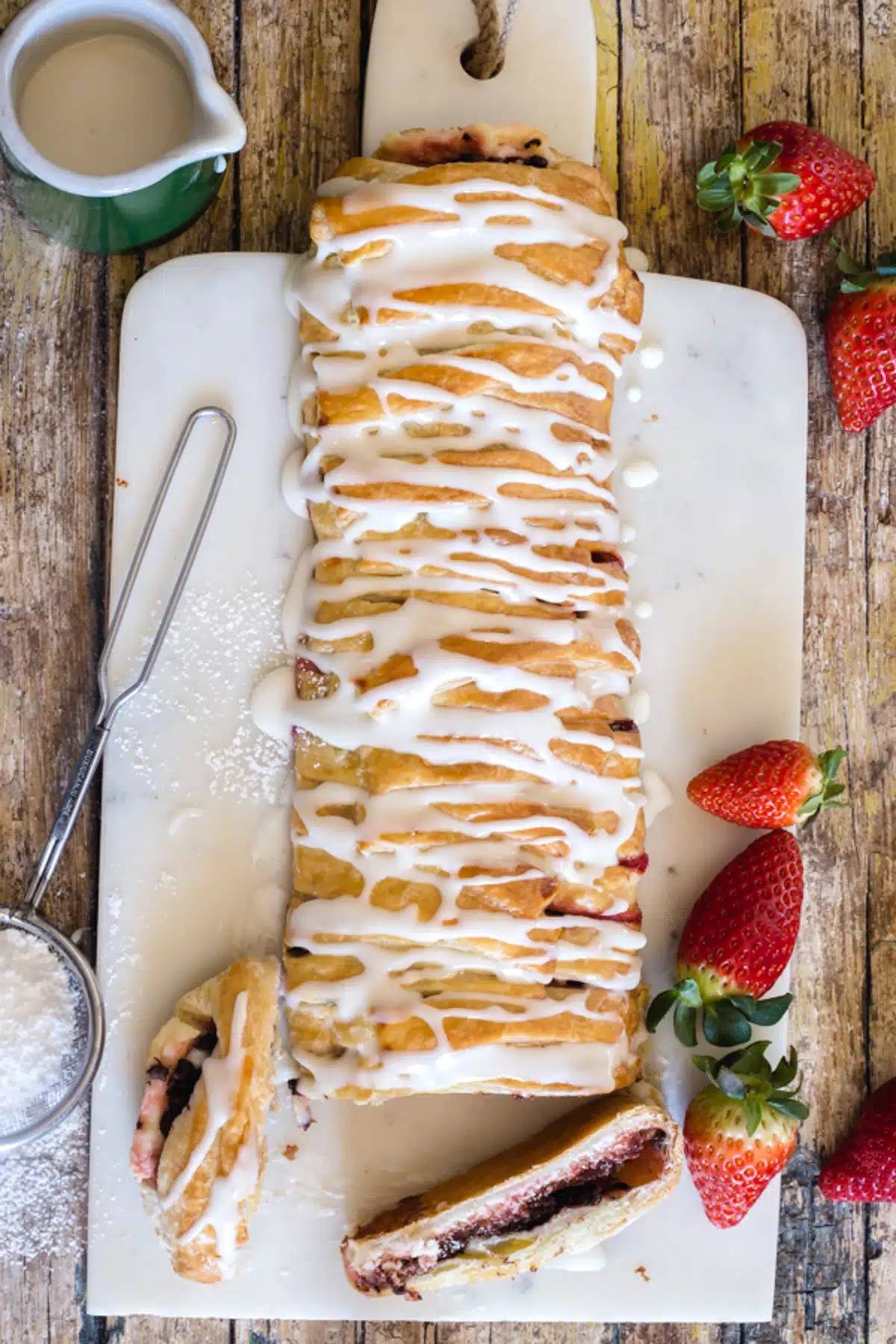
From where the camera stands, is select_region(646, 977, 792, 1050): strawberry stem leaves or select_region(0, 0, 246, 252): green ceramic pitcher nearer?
select_region(0, 0, 246, 252): green ceramic pitcher

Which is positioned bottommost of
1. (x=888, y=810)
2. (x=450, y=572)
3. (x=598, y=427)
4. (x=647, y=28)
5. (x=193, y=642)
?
(x=888, y=810)

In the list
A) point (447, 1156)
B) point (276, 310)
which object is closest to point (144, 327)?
point (276, 310)

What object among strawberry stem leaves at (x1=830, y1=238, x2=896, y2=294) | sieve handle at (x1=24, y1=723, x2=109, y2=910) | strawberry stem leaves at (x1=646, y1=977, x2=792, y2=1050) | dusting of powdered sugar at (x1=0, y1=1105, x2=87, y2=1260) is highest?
strawberry stem leaves at (x1=830, y1=238, x2=896, y2=294)

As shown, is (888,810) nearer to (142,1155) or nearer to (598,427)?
(598,427)

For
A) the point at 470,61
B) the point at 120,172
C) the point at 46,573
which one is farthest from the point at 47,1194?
the point at 470,61

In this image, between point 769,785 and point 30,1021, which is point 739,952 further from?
point 30,1021

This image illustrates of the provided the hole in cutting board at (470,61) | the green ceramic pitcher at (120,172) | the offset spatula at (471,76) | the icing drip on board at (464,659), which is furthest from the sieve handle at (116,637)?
the hole in cutting board at (470,61)

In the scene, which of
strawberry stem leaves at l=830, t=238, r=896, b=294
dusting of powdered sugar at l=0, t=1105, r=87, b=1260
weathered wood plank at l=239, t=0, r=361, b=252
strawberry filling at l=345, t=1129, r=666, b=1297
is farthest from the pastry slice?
weathered wood plank at l=239, t=0, r=361, b=252

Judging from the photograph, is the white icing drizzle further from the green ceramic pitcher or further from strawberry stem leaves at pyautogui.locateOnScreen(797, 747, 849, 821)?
the green ceramic pitcher
